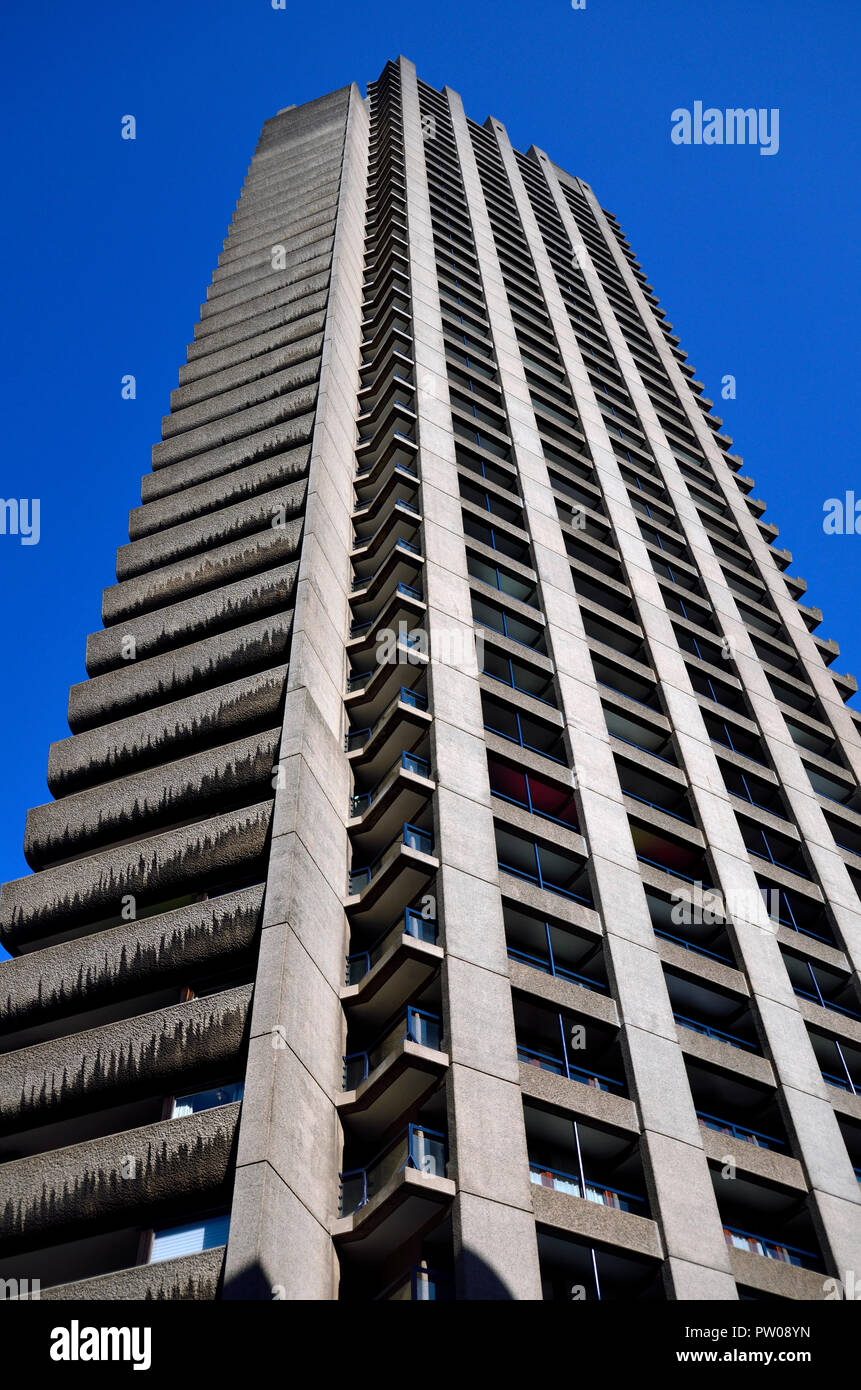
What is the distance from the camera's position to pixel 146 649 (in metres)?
31.9

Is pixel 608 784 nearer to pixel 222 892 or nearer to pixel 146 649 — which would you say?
pixel 222 892

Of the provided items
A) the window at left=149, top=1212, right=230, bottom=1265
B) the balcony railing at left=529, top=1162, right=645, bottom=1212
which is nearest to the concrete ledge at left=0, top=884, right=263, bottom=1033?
the window at left=149, top=1212, right=230, bottom=1265

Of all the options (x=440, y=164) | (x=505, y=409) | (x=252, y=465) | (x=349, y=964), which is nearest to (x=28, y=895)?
(x=349, y=964)

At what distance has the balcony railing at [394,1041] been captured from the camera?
19344 millimetres

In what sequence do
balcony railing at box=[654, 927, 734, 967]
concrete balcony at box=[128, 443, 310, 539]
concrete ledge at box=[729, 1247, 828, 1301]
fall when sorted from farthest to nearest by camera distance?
concrete balcony at box=[128, 443, 310, 539]
balcony railing at box=[654, 927, 734, 967]
concrete ledge at box=[729, 1247, 828, 1301]

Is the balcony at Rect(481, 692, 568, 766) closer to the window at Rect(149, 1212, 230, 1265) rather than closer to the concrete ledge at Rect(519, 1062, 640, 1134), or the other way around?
the concrete ledge at Rect(519, 1062, 640, 1134)

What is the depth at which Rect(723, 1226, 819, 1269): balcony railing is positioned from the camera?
2061 cm

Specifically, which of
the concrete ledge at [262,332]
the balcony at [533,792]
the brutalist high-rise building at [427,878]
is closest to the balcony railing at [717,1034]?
the brutalist high-rise building at [427,878]

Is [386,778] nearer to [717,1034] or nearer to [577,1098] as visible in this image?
[577,1098]

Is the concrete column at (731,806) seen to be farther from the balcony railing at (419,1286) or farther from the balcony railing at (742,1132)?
the balcony railing at (419,1286)

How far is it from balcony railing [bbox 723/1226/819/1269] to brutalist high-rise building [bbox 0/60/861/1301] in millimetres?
104

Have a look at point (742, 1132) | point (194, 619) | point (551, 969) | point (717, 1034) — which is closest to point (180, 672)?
point (194, 619)

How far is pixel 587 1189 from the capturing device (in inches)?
773

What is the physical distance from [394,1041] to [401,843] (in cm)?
395
